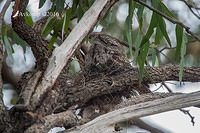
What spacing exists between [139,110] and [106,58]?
579mm

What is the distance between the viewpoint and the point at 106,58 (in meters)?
1.53

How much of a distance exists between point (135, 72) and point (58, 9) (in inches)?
20.7

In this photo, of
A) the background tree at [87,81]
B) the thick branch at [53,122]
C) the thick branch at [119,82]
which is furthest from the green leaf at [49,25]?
the thick branch at [53,122]

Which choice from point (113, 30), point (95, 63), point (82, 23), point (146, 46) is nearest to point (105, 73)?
point (95, 63)

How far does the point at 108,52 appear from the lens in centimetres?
158

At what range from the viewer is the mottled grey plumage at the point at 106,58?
1.47 metres

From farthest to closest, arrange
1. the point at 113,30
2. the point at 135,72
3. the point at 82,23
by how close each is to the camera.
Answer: the point at 113,30 < the point at 135,72 < the point at 82,23

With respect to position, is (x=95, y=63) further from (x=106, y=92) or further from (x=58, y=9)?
(x=58, y=9)

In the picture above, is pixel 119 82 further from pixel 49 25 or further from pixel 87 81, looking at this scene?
pixel 49 25

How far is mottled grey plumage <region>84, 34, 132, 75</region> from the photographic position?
1469 mm

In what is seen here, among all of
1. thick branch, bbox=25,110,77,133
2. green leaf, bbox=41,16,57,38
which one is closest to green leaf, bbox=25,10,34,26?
green leaf, bbox=41,16,57,38

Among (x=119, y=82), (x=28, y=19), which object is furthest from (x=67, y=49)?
(x=28, y=19)

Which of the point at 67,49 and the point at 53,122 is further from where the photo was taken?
the point at 67,49

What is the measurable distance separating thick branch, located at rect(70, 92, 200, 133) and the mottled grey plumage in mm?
447
